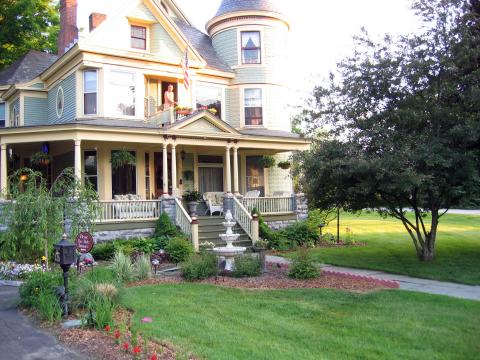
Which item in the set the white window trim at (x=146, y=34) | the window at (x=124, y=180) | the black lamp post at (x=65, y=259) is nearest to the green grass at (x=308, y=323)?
the black lamp post at (x=65, y=259)

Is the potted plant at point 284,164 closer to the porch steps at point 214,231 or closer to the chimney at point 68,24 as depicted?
the porch steps at point 214,231

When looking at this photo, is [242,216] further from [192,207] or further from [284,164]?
[284,164]

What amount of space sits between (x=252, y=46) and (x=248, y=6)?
1.85 metres

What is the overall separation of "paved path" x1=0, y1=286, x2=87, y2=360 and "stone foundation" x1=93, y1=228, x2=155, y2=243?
812 centimetres

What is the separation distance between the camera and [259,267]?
11844 mm

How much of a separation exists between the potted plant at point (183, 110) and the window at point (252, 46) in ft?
16.6

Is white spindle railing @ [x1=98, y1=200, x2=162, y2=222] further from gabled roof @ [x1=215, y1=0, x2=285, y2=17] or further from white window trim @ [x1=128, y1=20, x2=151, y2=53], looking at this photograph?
gabled roof @ [x1=215, y1=0, x2=285, y2=17]

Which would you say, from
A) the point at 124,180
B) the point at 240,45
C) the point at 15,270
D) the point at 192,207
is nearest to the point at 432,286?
the point at 15,270

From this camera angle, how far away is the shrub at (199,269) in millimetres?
11008

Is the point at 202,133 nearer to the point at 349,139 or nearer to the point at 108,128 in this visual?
the point at 108,128

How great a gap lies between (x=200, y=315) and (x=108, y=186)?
12238 mm

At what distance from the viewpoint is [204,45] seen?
23609 mm

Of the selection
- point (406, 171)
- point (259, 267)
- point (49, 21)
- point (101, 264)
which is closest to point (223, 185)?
point (101, 264)

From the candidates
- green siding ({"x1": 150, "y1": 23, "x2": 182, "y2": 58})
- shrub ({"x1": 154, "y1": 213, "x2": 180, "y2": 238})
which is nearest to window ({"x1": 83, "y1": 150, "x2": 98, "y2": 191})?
shrub ({"x1": 154, "y1": 213, "x2": 180, "y2": 238})
